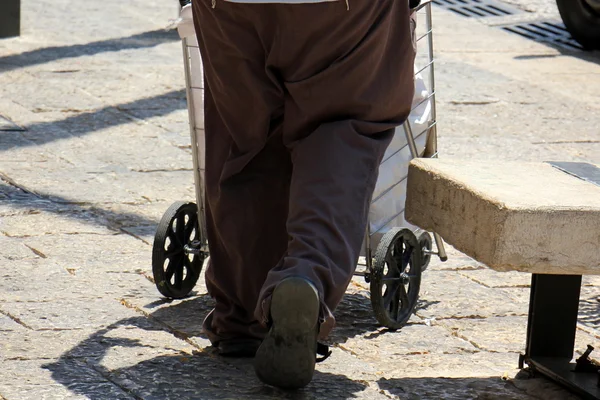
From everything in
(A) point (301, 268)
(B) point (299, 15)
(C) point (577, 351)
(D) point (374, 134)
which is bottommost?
(C) point (577, 351)

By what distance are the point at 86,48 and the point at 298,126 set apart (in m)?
5.41

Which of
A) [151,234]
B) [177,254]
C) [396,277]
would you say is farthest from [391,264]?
[151,234]

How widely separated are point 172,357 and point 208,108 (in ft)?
2.33

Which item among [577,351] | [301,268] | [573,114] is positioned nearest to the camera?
[301,268]

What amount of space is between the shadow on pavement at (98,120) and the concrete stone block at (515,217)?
3234mm

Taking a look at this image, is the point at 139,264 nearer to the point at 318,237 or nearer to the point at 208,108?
the point at 208,108

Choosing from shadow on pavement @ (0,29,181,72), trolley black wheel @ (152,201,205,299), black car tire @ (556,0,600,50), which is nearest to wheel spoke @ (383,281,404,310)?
trolley black wheel @ (152,201,205,299)

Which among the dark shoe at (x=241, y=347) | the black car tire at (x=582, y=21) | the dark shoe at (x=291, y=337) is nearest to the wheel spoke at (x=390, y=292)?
the dark shoe at (x=241, y=347)

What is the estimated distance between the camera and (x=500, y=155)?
6188 millimetres

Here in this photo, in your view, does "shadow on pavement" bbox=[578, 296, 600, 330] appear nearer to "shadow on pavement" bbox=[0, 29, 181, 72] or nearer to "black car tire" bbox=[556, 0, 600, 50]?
"shadow on pavement" bbox=[0, 29, 181, 72]

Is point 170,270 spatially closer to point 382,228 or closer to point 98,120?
point 382,228

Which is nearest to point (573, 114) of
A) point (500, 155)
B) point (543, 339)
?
point (500, 155)

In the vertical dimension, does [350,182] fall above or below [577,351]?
above

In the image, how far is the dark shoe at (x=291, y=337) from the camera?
2807 millimetres
